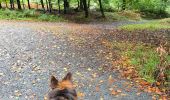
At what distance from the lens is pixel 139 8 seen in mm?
50469

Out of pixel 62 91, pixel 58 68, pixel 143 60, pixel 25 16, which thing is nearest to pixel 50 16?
pixel 25 16

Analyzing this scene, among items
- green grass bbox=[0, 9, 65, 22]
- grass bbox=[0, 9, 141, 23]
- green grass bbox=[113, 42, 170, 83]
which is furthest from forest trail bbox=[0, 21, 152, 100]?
grass bbox=[0, 9, 141, 23]

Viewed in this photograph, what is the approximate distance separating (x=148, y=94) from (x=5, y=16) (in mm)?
25004

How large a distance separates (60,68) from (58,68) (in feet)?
0.23

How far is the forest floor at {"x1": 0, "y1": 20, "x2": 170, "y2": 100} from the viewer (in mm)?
8977

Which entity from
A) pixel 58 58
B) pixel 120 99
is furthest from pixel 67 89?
pixel 58 58

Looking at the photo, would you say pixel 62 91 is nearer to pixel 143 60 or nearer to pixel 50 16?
pixel 143 60

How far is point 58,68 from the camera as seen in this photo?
1139 centimetres

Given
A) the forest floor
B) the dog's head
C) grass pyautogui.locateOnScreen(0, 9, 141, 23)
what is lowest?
grass pyautogui.locateOnScreen(0, 9, 141, 23)

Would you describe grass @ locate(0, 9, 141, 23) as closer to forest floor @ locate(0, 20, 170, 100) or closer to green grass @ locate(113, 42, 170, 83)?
forest floor @ locate(0, 20, 170, 100)

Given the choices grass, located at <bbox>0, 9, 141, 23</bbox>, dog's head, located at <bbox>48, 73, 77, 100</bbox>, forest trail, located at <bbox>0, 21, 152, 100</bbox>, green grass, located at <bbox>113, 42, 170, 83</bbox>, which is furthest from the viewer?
grass, located at <bbox>0, 9, 141, 23</bbox>

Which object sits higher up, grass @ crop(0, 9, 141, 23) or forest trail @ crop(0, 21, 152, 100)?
forest trail @ crop(0, 21, 152, 100)

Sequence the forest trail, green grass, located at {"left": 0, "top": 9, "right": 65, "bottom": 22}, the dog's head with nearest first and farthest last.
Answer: the dog's head, the forest trail, green grass, located at {"left": 0, "top": 9, "right": 65, "bottom": 22}

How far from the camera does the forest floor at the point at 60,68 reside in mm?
8977
